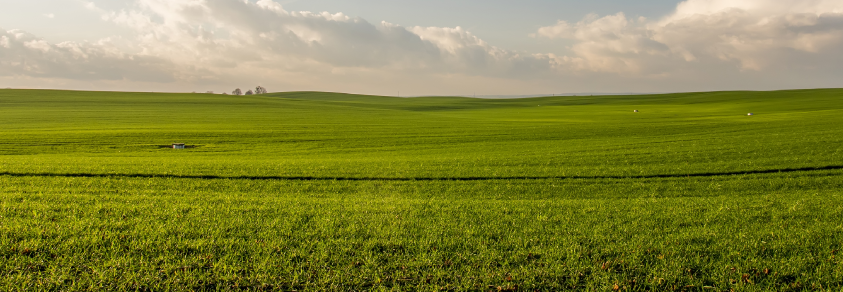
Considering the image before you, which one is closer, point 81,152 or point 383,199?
point 383,199

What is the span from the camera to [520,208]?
8.70 m

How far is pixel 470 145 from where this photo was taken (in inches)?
971

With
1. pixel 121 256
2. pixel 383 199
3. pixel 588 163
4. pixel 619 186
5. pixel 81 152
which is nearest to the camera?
pixel 121 256

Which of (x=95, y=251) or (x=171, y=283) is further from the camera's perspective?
(x=95, y=251)

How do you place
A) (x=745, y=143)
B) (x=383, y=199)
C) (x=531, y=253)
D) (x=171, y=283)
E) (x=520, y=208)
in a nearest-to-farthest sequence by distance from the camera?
(x=171, y=283)
(x=531, y=253)
(x=520, y=208)
(x=383, y=199)
(x=745, y=143)

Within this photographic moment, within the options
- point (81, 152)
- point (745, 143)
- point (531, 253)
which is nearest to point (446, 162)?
point (531, 253)

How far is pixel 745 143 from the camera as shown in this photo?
65.8 ft

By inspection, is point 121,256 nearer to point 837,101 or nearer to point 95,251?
point 95,251

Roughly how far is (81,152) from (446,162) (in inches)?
723

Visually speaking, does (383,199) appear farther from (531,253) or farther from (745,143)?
(745,143)

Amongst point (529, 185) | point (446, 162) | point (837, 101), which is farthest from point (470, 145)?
point (837, 101)

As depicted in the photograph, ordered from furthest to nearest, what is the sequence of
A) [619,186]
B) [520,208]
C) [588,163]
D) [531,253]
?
[588,163] → [619,186] → [520,208] → [531,253]

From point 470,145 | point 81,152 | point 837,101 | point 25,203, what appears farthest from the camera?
point 837,101

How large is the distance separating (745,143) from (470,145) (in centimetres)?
1290
